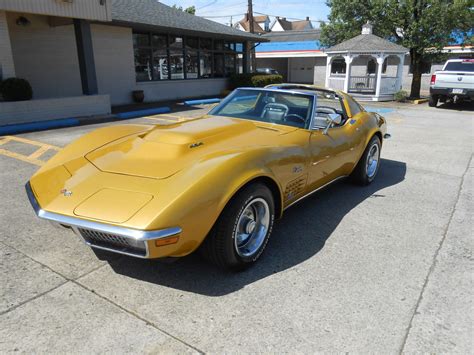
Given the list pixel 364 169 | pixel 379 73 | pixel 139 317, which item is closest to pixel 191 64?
pixel 379 73

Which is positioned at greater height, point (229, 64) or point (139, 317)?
point (229, 64)

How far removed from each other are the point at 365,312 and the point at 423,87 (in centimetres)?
2872

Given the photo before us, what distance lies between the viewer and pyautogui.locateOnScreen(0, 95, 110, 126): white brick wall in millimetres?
9765

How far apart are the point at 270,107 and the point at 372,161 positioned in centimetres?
208

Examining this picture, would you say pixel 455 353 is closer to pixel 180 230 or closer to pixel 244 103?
pixel 180 230

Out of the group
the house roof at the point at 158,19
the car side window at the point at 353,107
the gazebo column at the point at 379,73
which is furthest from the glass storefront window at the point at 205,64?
the car side window at the point at 353,107

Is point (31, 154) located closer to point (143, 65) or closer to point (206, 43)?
point (143, 65)

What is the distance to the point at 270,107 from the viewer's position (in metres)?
4.23

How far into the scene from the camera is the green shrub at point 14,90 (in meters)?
9.78

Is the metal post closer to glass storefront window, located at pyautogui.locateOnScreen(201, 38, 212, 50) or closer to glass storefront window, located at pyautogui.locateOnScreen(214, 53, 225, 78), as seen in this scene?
glass storefront window, located at pyautogui.locateOnScreen(201, 38, 212, 50)

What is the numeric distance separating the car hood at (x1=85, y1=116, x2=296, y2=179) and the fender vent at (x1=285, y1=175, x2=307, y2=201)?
405 millimetres

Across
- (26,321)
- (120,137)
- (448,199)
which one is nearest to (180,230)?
(26,321)

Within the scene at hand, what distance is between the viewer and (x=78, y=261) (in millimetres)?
3137

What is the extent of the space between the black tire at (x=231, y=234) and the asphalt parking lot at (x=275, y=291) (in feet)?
0.50
